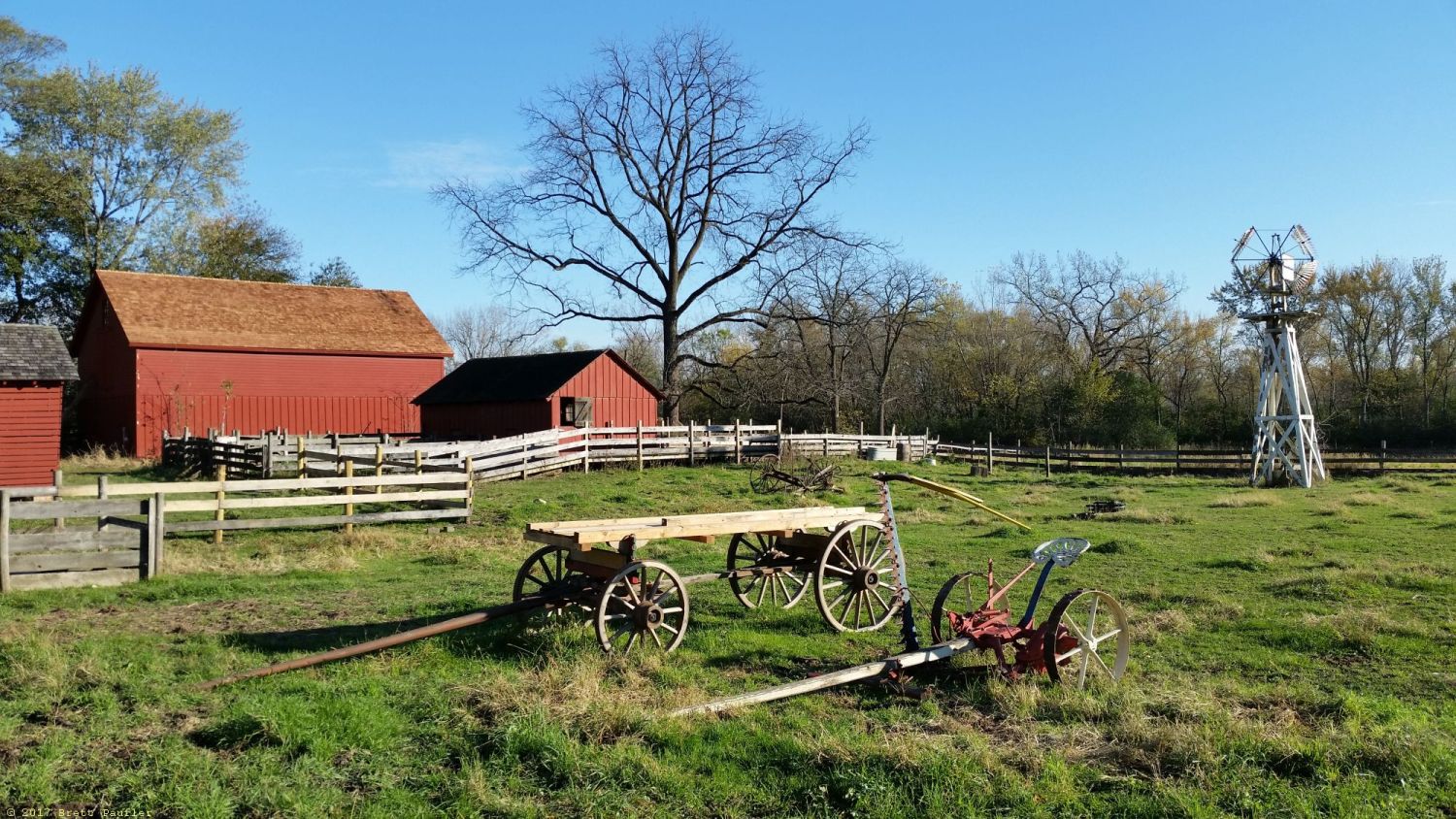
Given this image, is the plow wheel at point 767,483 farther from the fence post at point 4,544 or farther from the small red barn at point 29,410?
the small red barn at point 29,410

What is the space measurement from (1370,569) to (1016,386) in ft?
127

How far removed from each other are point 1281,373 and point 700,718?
30.8 m

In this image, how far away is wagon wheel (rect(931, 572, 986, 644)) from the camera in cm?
766

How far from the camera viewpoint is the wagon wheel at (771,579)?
956 centimetres

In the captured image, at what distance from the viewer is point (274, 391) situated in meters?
37.4

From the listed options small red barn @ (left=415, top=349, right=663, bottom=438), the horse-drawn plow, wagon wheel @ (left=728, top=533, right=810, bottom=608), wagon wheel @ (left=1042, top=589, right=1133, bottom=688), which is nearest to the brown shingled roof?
small red barn @ (left=415, top=349, right=663, bottom=438)

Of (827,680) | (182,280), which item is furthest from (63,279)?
(827,680)

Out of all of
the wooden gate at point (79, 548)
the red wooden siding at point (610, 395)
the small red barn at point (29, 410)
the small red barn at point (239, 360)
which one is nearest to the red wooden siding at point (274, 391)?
the small red barn at point (239, 360)

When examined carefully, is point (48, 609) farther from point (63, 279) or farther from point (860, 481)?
point (63, 279)

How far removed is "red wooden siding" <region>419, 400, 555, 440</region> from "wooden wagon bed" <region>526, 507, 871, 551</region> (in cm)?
2409

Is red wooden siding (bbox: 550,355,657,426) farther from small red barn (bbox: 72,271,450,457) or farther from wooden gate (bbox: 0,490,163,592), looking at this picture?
wooden gate (bbox: 0,490,163,592)

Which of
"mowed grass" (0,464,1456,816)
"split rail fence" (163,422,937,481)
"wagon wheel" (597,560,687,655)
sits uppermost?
"split rail fence" (163,422,937,481)

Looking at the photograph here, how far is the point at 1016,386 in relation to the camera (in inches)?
1950

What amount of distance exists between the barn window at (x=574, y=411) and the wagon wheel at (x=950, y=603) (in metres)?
23.1
